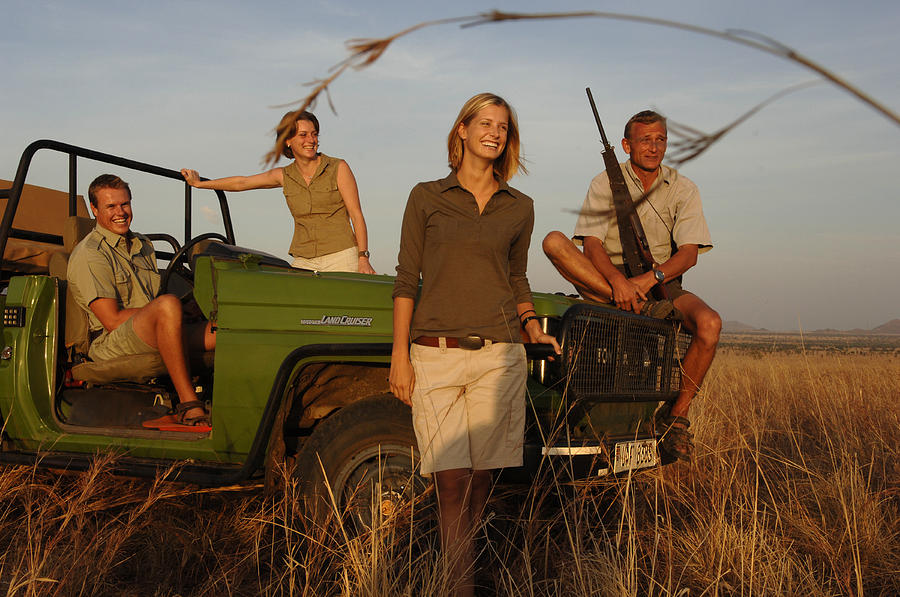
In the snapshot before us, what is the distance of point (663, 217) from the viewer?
4.77 meters

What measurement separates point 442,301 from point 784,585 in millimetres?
1744

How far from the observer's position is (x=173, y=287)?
512 cm

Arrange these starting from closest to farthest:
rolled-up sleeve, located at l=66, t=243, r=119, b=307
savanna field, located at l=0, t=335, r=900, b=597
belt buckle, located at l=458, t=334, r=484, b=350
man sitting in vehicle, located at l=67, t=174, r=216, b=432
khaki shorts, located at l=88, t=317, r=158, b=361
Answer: belt buckle, located at l=458, t=334, r=484, b=350 → savanna field, located at l=0, t=335, r=900, b=597 → man sitting in vehicle, located at l=67, t=174, r=216, b=432 → khaki shorts, located at l=88, t=317, r=158, b=361 → rolled-up sleeve, located at l=66, t=243, r=119, b=307

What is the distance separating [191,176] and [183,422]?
200 cm

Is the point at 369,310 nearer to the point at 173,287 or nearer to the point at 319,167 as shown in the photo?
the point at 319,167

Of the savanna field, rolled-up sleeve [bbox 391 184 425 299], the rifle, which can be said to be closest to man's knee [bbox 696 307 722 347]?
the rifle

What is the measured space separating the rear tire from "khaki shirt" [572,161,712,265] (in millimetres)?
1878

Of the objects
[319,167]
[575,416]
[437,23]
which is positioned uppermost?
[319,167]

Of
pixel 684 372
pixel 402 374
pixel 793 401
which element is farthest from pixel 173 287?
pixel 793 401

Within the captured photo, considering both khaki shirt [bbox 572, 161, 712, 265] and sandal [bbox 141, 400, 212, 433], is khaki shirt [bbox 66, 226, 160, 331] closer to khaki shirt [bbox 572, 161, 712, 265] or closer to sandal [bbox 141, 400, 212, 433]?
sandal [bbox 141, 400, 212, 433]

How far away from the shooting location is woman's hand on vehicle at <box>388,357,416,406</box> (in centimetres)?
280

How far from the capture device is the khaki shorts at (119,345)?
4.16 meters

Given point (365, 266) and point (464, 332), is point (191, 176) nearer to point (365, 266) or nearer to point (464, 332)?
point (365, 266)

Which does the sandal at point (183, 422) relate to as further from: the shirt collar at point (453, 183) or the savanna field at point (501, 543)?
the shirt collar at point (453, 183)
